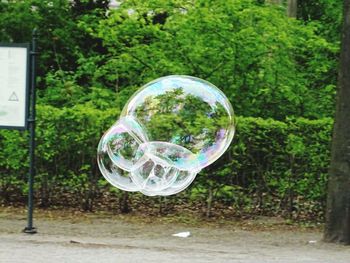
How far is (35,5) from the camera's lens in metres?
18.2

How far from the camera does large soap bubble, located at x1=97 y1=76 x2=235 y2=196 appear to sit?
10750mm

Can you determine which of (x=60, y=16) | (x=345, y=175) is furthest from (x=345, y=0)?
(x=60, y=16)

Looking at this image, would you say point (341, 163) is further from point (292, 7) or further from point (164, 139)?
point (292, 7)

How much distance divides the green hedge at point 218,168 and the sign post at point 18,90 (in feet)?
6.42

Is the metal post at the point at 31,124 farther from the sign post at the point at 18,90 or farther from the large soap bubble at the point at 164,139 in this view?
the large soap bubble at the point at 164,139

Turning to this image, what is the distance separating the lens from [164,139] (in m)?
11.0

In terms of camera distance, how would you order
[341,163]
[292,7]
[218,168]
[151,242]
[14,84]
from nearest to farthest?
[341,163]
[151,242]
[14,84]
[218,168]
[292,7]

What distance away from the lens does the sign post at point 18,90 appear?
1091 cm

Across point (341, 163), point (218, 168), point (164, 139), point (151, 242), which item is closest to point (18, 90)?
point (164, 139)

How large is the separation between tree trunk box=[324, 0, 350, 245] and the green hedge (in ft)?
5.71

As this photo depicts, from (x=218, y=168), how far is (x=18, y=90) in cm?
343

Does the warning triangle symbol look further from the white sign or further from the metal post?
the metal post

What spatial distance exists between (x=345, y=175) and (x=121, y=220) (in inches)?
144

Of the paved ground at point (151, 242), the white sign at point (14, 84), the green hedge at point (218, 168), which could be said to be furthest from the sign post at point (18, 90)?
the green hedge at point (218, 168)
